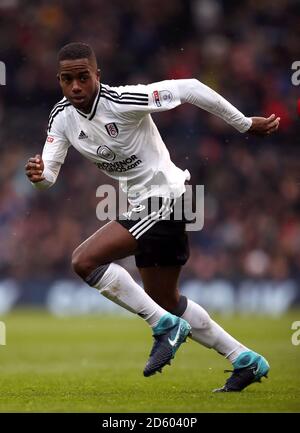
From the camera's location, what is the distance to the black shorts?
686cm

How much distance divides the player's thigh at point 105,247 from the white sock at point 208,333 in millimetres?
706

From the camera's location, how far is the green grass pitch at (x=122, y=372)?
20.7 ft

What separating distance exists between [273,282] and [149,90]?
11.0 meters

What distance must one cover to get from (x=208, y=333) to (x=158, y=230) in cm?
85

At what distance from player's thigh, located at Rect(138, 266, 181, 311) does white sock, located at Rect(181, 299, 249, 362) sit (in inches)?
5.5

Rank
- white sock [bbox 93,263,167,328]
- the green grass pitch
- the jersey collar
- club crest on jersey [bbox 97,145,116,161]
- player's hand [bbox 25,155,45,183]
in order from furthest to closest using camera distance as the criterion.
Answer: club crest on jersey [bbox 97,145,116,161], the jersey collar, white sock [bbox 93,263,167,328], player's hand [bbox 25,155,45,183], the green grass pitch

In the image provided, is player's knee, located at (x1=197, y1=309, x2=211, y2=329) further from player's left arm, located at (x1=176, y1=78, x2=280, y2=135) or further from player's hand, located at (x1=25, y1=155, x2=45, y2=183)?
player's hand, located at (x1=25, y1=155, x2=45, y2=183)

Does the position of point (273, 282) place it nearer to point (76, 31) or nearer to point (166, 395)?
point (76, 31)

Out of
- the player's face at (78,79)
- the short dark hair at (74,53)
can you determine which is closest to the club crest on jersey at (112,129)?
the player's face at (78,79)

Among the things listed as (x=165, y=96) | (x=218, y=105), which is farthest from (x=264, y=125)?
(x=165, y=96)

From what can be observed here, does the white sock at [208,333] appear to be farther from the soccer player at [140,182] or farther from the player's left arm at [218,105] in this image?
the player's left arm at [218,105]

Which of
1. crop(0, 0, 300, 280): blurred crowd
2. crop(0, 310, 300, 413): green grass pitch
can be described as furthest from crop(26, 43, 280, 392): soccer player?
crop(0, 0, 300, 280): blurred crowd

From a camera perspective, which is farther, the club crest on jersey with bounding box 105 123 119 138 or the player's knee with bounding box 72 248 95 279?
the club crest on jersey with bounding box 105 123 119 138

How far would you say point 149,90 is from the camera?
6.82 metres
